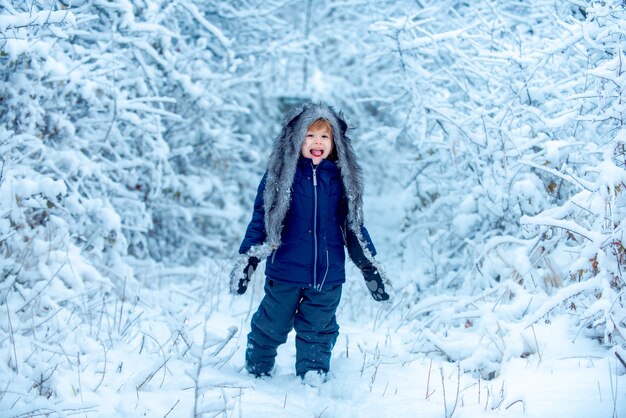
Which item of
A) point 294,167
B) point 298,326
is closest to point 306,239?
point 294,167

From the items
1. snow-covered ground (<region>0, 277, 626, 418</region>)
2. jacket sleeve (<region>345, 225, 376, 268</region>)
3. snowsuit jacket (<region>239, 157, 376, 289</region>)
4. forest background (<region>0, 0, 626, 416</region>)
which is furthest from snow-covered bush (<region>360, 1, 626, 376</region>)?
snowsuit jacket (<region>239, 157, 376, 289</region>)

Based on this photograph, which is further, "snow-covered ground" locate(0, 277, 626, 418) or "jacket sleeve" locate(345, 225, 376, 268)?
"jacket sleeve" locate(345, 225, 376, 268)

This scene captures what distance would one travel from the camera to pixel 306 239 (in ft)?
10.2

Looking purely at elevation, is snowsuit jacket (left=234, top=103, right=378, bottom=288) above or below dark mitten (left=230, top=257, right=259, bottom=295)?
above

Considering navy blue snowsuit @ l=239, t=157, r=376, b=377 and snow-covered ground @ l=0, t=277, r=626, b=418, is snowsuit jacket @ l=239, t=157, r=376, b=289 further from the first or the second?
snow-covered ground @ l=0, t=277, r=626, b=418

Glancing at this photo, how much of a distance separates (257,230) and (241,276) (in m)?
0.29

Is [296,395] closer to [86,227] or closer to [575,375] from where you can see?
[575,375]

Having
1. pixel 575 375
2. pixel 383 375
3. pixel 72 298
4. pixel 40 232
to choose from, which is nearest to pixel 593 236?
pixel 575 375

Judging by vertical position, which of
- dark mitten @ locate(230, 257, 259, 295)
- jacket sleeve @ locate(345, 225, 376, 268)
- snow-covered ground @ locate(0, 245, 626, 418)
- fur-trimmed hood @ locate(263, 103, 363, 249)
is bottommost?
snow-covered ground @ locate(0, 245, 626, 418)

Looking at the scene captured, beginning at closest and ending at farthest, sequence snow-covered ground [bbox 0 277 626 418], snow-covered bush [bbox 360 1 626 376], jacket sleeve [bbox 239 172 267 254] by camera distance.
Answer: snow-covered ground [bbox 0 277 626 418] → snow-covered bush [bbox 360 1 626 376] → jacket sleeve [bbox 239 172 267 254]

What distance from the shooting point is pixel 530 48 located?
501cm

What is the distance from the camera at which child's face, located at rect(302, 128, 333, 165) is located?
3.15 meters

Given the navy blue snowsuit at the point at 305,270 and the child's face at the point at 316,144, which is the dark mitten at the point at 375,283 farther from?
the child's face at the point at 316,144

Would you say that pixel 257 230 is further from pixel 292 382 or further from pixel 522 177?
pixel 522 177
